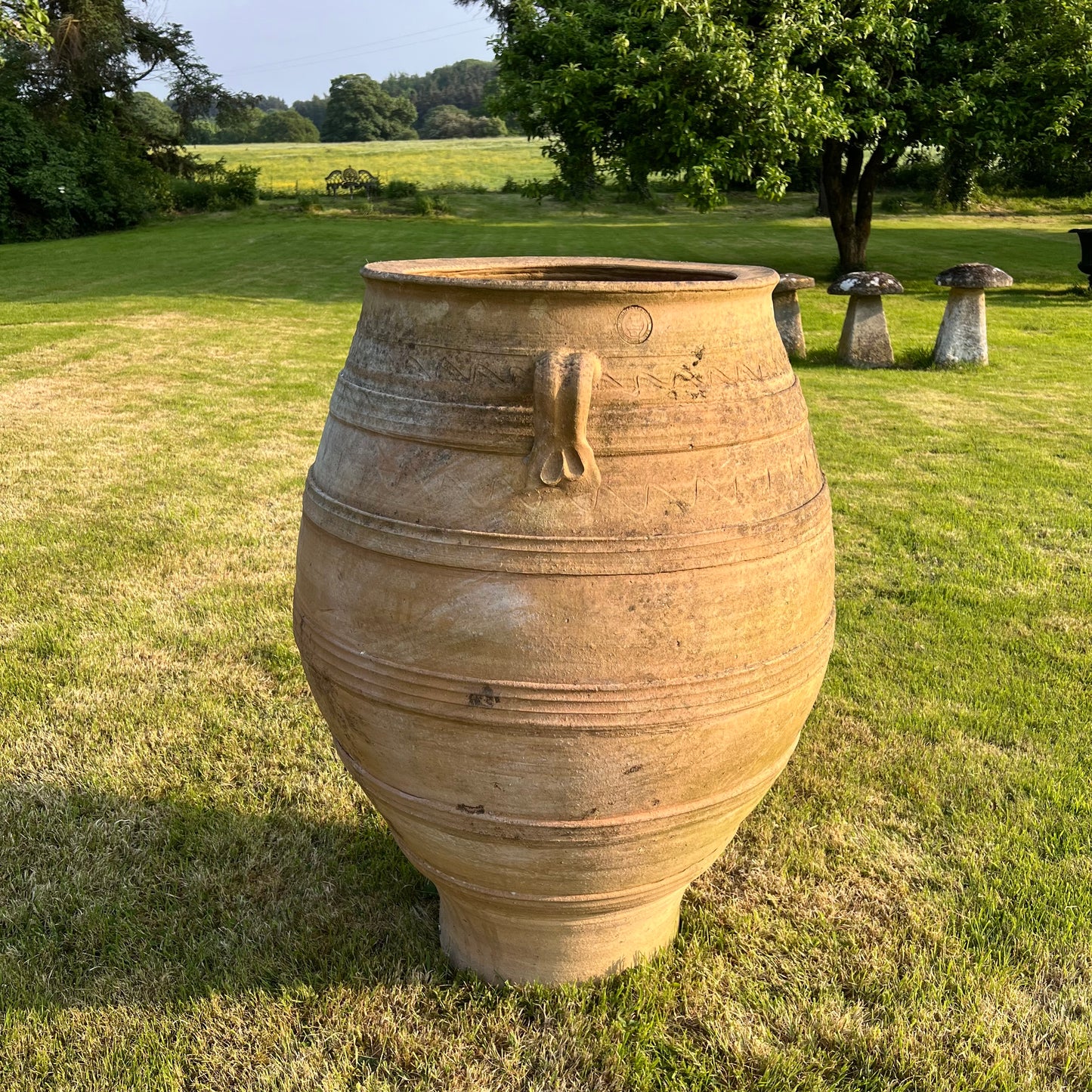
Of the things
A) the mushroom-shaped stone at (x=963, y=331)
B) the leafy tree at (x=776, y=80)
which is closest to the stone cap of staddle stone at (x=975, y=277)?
the mushroom-shaped stone at (x=963, y=331)

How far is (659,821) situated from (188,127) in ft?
130

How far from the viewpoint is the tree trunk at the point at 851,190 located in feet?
51.2

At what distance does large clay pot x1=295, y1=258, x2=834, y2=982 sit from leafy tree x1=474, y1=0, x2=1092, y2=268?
11.2 m

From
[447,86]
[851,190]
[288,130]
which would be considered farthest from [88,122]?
[447,86]

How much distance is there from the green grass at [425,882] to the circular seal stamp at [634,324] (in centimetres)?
175

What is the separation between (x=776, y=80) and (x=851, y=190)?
16.0 ft

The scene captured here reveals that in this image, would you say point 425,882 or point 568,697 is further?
point 425,882

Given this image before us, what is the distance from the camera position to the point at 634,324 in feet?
6.13

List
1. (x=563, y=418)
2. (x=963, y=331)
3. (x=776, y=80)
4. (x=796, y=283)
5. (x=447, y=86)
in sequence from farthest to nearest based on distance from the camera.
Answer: (x=447, y=86) < (x=776, y=80) < (x=963, y=331) < (x=796, y=283) < (x=563, y=418)

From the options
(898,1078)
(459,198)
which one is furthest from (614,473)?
(459,198)

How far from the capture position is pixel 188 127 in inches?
1403

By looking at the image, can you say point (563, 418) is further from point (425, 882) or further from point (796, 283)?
point (796, 283)

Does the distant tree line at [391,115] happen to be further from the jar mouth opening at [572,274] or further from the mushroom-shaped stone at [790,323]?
the jar mouth opening at [572,274]

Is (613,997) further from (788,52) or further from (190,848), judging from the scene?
(788,52)
